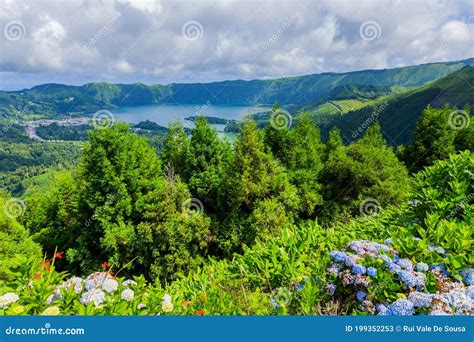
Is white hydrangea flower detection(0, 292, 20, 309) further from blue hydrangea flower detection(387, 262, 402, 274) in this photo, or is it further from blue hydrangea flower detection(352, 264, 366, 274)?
blue hydrangea flower detection(387, 262, 402, 274)

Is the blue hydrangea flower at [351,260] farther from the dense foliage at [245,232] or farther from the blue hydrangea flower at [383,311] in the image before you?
the blue hydrangea flower at [383,311]

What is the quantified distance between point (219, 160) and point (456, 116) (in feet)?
76.2

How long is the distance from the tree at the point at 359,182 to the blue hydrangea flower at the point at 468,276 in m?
15.1

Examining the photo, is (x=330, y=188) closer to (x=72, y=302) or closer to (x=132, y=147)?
(x=132, y=147)

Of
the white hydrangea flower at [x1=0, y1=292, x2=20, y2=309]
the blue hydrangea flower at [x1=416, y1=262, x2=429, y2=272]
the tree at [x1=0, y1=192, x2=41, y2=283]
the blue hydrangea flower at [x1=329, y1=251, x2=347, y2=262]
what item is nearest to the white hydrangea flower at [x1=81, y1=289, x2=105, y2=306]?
the white hydrangea flower at [x1=0, y1=292, x2=20, y2=309]

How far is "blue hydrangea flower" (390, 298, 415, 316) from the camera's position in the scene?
3.26m

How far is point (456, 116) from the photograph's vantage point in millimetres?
29266

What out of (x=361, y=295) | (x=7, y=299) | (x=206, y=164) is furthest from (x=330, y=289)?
(x=206, y=164)

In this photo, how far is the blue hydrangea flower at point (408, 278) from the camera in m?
3.60

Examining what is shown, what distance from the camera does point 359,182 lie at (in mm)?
19875

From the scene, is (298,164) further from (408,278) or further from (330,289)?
(408,278)

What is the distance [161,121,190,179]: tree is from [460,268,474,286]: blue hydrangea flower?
2096 centimetres

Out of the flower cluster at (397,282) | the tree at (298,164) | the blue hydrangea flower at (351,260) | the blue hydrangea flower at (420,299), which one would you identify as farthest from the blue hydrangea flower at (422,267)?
the tree at (298,164)

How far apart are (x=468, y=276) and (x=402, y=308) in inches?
44.8
